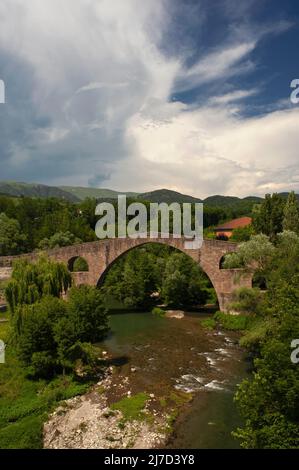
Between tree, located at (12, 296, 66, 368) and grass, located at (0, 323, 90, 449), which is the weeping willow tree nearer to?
tree, located at (12, 296, 66, 368)

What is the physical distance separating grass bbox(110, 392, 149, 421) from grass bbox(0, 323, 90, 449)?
8.34 ft

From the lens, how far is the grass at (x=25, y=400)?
15.2 meters

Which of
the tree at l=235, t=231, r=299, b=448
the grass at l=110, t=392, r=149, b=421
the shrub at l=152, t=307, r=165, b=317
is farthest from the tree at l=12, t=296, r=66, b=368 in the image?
the shrub at l=152, t=307, r=165, b=317

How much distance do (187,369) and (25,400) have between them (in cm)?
970

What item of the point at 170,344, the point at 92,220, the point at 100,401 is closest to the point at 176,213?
the point at 92,220

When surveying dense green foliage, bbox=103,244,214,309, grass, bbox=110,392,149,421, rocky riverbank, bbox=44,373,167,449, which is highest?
dense green foliage, bbox=103,244,214,309

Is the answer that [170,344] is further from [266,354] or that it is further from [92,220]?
[92,220]

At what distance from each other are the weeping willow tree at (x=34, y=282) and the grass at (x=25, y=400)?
12.7 feet

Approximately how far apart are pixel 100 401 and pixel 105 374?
3645 mm

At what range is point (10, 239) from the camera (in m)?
58.4

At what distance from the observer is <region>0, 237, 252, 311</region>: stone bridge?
36375 mm

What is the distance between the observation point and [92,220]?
268ft

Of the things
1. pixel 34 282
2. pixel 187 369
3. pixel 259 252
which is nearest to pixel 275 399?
pixel 187 369
